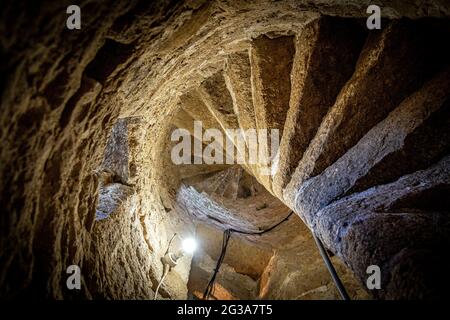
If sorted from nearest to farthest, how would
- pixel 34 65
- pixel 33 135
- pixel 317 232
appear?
pixel 34 65, pixel 33 135, pixel 317 232

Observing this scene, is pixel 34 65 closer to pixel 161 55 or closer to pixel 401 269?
pixel 161 55

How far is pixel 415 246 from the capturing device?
121 centimetres

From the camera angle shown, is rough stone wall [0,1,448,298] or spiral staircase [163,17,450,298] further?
spiral staircase [163,17,450,298]

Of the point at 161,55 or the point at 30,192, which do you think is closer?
the point at 30,192

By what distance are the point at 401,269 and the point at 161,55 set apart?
1.55 m

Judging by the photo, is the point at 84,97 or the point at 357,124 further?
the point at 357,124

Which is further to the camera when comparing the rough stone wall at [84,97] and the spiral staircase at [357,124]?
the spiral staircase at [357,124]

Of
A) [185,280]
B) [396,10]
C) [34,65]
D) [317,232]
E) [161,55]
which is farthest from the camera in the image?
[185,280]

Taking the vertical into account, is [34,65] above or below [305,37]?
below

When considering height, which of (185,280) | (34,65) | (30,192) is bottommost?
(185,280)
